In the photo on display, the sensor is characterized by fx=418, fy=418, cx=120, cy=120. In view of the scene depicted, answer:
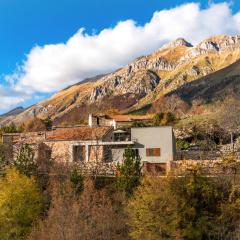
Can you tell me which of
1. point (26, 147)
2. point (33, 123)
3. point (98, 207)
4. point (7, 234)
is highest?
point (33, 123)

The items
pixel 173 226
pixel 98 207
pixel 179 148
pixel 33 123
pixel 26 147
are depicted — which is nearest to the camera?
pixel 173 226

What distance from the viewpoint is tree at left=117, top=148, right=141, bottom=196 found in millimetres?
42125

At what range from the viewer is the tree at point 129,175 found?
42.1 metres

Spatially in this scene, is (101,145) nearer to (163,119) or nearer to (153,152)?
(153,152)

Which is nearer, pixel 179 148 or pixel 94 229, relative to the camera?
pixel 94 229

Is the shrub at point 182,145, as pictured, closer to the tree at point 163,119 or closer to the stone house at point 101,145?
the stone house at point 101,145

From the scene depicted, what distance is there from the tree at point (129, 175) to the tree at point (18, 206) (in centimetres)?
858

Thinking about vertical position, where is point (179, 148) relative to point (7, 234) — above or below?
above

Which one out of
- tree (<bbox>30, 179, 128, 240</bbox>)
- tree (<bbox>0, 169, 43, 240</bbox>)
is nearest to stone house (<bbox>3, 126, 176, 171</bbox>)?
tree (<bbox>0, 169, 43, 240</bbox>)

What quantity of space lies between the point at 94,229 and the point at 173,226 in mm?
6988

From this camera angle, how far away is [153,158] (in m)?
52.2

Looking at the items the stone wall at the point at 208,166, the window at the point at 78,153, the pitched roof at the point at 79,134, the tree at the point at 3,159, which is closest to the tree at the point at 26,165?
the tree at the point at 3,159

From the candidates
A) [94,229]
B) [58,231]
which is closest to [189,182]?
[94,229]

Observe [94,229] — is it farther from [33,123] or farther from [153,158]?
[33,123]
